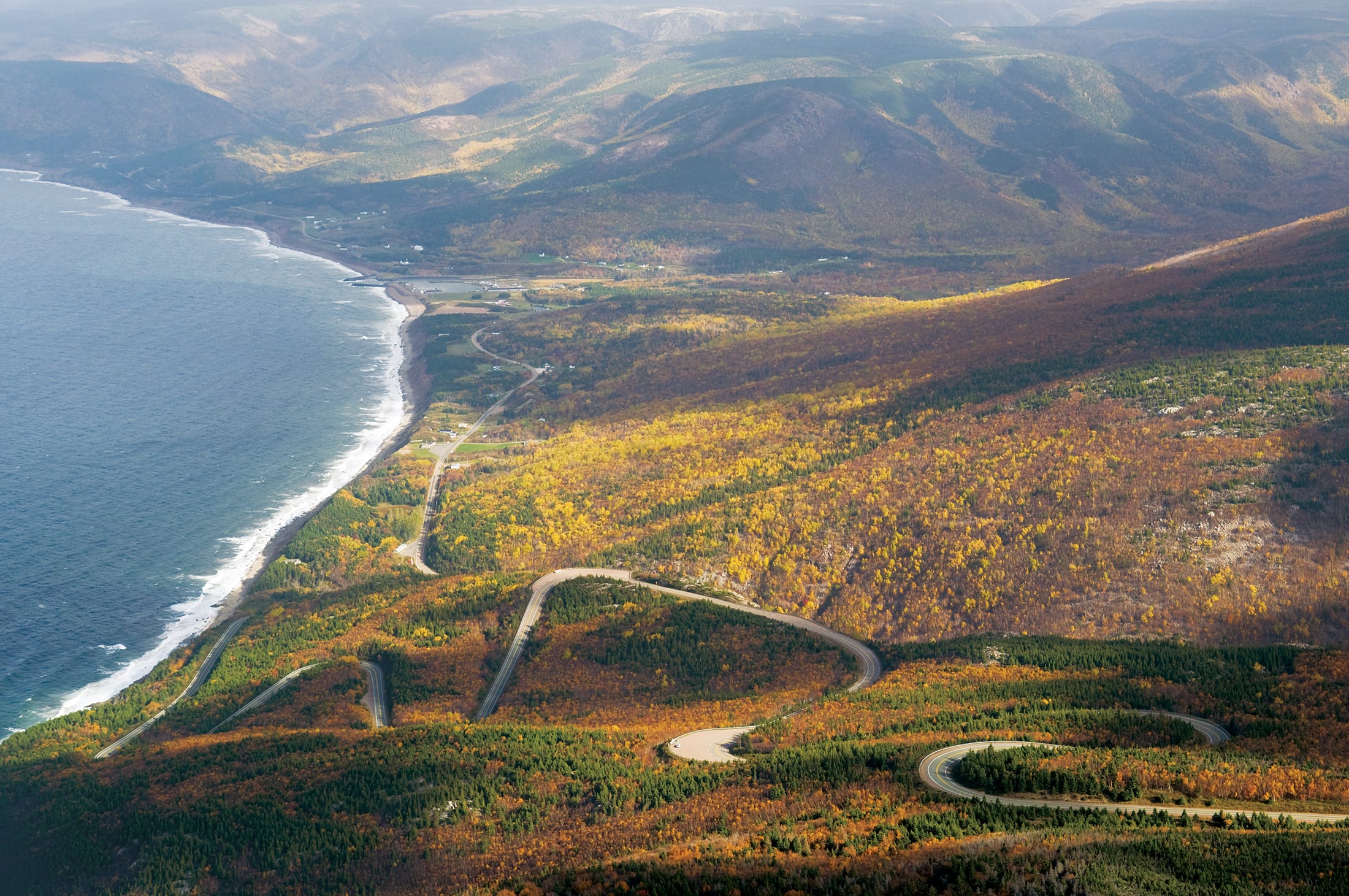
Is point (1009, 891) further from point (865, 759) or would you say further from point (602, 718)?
point (602, 718)

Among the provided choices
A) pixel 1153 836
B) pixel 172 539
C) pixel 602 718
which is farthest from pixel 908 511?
pixel 172 539

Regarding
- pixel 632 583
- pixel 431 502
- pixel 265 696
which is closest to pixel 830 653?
pixel 632 583

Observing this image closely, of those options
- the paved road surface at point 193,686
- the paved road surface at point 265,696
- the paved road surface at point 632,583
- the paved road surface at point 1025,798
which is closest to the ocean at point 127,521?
the paved road surface at point 193,686

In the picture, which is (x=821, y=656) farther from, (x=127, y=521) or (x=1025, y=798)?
(x=127, y=521)

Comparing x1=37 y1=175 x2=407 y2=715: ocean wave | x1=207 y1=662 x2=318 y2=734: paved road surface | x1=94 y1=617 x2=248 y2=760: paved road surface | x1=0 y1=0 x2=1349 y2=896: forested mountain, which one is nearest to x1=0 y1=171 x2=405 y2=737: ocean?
x1=37 y1=175 x2=407 y2=715: ocean wave

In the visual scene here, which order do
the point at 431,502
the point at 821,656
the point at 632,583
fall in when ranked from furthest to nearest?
the point at 431,502 → the point at 632,583 → the point at 821,656

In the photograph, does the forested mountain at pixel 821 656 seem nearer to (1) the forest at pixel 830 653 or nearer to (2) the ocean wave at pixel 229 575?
(1) the forest at pixel 830 653
